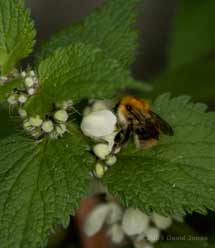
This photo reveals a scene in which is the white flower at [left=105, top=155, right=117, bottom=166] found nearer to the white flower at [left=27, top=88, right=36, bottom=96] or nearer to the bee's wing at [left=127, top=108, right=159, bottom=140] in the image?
the bee's wing at [left=127, top=108, right=159, bottom=140]

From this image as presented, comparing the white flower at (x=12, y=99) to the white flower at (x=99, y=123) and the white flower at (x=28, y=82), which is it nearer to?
the white flower at (x=28, y=82)

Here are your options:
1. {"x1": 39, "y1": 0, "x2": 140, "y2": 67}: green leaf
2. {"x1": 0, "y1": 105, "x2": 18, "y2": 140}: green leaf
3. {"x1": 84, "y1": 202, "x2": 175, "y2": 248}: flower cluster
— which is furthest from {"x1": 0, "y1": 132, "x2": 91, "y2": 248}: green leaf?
{"x1": 0, "y1": 105, "x2": 18, "y2": 140}: green leaf

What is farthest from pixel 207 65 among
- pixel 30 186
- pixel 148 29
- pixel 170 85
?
pixel 30 186

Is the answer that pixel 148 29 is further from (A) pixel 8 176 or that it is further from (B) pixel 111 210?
(A) pixel 8 176

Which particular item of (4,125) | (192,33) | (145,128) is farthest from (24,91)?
(192,33)

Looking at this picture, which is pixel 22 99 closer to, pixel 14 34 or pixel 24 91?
pixel 24 91

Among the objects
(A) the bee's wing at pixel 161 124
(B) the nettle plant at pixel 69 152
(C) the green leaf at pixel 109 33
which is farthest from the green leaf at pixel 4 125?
(A) the bee's wing at pixel 161 124
